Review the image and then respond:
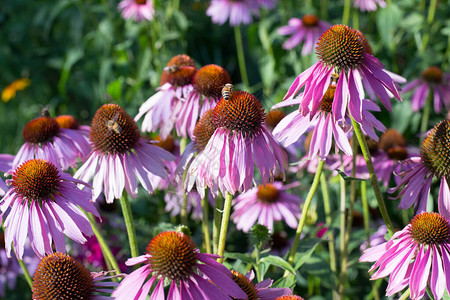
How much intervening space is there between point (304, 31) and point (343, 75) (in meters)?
2.20

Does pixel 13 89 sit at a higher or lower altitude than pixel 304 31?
higher

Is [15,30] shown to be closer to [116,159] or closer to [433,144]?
[116,159]

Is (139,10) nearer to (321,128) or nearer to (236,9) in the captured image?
(236,9)

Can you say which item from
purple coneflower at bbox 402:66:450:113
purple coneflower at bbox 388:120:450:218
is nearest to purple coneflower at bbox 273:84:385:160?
purple coneflower at bbox 388:120:450:218

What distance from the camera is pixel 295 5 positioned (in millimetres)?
4422

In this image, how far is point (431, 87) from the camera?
318cm

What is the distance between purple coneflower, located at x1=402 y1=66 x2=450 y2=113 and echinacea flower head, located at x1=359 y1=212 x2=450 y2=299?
6.30 feet

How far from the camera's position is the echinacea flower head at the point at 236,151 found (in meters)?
1.38

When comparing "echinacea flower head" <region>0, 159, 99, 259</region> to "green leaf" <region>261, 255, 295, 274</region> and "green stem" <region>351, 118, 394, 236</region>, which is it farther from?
"green stem" <region>351, 118, 394, 236</region>

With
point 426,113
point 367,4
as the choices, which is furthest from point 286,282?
point 367,4

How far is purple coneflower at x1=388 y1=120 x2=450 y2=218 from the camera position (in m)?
1.51

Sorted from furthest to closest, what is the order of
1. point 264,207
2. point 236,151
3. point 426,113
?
point 426,113 < point 264,207 < point 236,151

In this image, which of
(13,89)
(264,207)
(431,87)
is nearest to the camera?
(264,207)

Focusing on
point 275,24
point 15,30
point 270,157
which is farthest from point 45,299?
point 15,30
